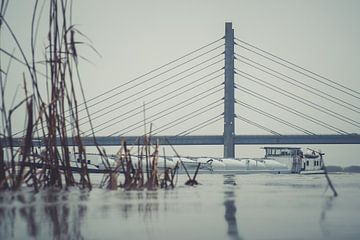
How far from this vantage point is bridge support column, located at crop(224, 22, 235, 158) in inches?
1078

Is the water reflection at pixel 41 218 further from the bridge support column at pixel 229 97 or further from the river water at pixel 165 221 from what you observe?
the bridge support column at pixel 229 97

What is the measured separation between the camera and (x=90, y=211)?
5.53ft

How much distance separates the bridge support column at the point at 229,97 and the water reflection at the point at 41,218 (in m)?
25.5

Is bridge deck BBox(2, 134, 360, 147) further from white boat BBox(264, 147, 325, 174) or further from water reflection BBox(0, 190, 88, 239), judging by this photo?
water reflection BBox(0, 190, 88, 239)

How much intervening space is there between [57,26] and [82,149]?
30.0 inches

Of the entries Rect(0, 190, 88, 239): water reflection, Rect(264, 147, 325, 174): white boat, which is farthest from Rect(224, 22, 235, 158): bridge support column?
Rect(0, 190, 88, 239): water reflection

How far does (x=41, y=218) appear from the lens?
1.43m

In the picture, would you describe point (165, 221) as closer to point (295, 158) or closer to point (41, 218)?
point (41, 218)

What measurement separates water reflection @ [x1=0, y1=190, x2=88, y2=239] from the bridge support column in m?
25.5

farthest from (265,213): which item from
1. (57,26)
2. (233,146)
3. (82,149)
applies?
(233,146)

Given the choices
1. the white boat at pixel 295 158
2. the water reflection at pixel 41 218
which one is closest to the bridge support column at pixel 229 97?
the white boat at pixel 295 158

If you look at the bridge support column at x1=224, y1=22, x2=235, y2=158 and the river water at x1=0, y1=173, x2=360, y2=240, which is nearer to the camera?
the river water at x1=0, y1=173, x2=360, y2=240

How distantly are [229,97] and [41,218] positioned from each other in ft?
86.4

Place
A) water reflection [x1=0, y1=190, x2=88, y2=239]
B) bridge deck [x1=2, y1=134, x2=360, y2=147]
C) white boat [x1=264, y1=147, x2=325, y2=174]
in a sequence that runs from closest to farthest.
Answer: water reflection [x1=0, y1=190, x2=88, y2=239] → white boat [x1=264, y1=147, x2=325, y2=174] → bridge deck [x1=2, y1=134, x2=360, y2=147]
